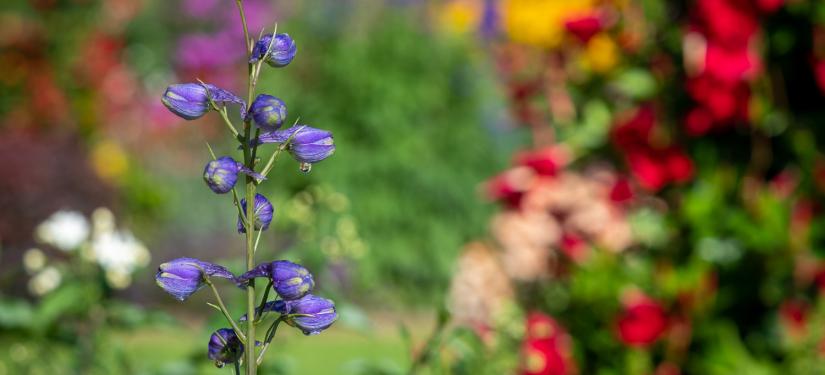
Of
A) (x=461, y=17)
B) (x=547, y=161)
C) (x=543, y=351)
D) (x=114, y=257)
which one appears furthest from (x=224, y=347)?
(x=461, y=17)

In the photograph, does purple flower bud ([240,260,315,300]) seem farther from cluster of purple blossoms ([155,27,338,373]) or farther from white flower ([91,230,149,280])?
white flower ([91,230,149,280])

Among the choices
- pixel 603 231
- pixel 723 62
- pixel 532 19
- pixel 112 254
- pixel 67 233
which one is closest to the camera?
pixel 112 254

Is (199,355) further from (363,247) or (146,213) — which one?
(146,213)

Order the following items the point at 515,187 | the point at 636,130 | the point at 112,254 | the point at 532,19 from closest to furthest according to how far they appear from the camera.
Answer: the point at 112,254, the point at 636,130, the point at 515,187, the point at 532,19

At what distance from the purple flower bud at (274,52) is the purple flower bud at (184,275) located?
0.18 metres

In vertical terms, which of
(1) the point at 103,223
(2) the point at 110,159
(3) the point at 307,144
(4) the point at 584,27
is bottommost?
(3) the point at 307,144

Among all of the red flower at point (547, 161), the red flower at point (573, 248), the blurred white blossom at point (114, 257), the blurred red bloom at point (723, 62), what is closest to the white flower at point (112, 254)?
the blurred white blossom at point (114, 257)

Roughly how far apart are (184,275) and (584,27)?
2126 millimetres

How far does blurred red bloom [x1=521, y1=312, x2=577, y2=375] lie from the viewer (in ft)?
9.09

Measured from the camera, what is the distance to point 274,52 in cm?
99

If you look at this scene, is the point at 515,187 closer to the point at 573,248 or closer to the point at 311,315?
the point at 573,248

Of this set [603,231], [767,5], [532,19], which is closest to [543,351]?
[603,231]

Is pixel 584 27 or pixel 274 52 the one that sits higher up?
pixel 584 27

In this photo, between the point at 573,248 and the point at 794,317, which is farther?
the point at 573,248
